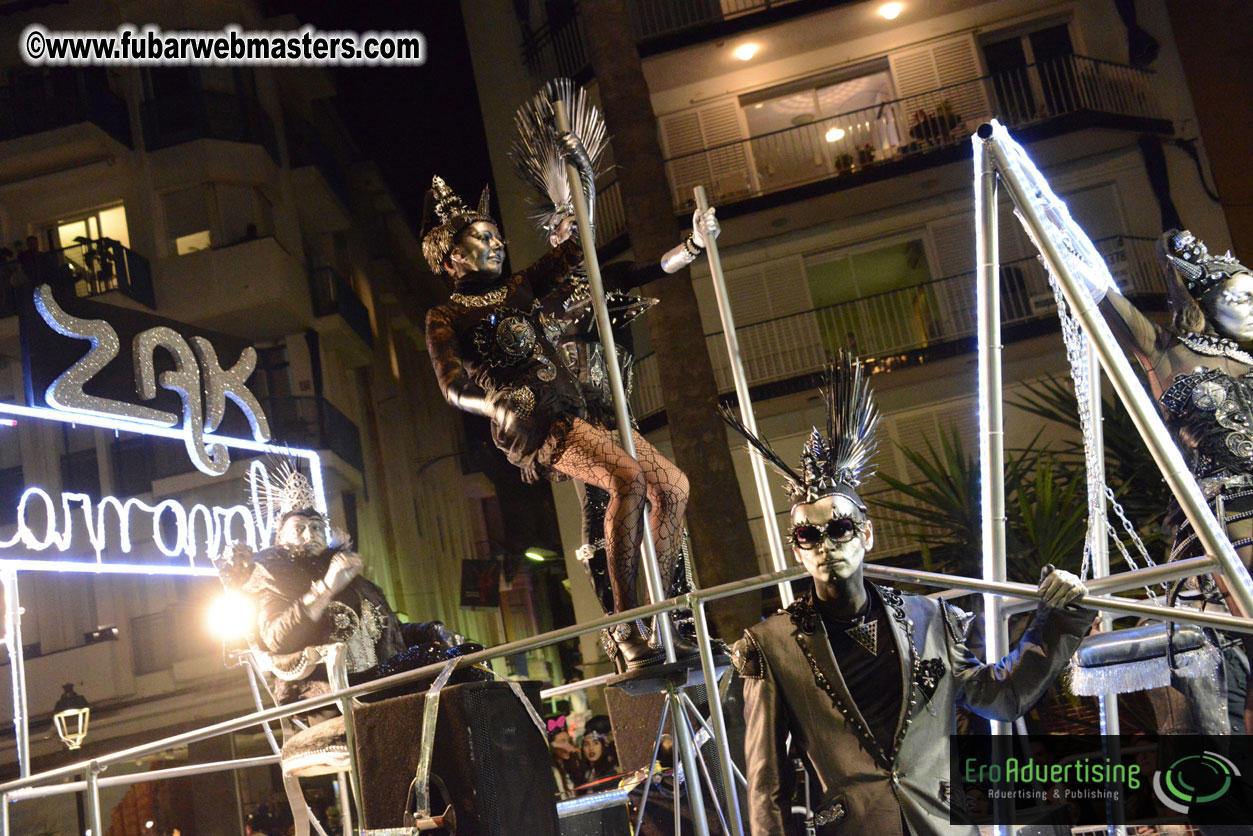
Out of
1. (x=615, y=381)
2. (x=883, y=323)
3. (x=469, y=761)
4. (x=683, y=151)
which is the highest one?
(x=683, y=151)

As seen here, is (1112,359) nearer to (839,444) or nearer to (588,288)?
(839,444)

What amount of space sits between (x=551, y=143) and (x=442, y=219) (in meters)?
0.53

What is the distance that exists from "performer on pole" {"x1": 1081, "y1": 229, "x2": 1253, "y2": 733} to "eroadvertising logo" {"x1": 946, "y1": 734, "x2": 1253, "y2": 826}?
0.36m

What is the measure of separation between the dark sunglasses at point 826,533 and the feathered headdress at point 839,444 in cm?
10

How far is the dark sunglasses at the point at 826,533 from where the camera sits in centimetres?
278

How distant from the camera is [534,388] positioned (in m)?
4.16

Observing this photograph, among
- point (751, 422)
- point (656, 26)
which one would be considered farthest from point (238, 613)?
point (656, 26)

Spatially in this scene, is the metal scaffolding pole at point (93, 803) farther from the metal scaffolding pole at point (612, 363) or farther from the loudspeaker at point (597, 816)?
the metal scaffolding pole at point (612, 363)

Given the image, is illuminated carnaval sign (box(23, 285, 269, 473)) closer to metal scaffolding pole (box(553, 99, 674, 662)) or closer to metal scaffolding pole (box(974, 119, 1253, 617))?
metal scaffolding pole (box(553, 99, 674, 662))

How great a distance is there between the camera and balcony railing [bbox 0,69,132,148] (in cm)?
1944

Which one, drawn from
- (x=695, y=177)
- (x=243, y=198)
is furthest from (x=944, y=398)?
(x=243, y=198)

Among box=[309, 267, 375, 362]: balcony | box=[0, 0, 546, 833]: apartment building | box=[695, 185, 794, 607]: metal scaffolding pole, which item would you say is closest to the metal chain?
box=[695, 185, 794, 607]: metal scaffolding pole

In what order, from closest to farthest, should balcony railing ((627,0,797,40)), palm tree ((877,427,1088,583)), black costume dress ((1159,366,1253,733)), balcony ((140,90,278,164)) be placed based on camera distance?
black costume dress ((1159,366,1253,733)) → palm tree ((877,427,1088,583)) → balcony railing ((627,0,797,40)) → balcony ((140,90,278,164))

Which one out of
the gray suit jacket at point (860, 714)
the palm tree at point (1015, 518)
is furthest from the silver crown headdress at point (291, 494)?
the palm tree at point (1015, 518)
